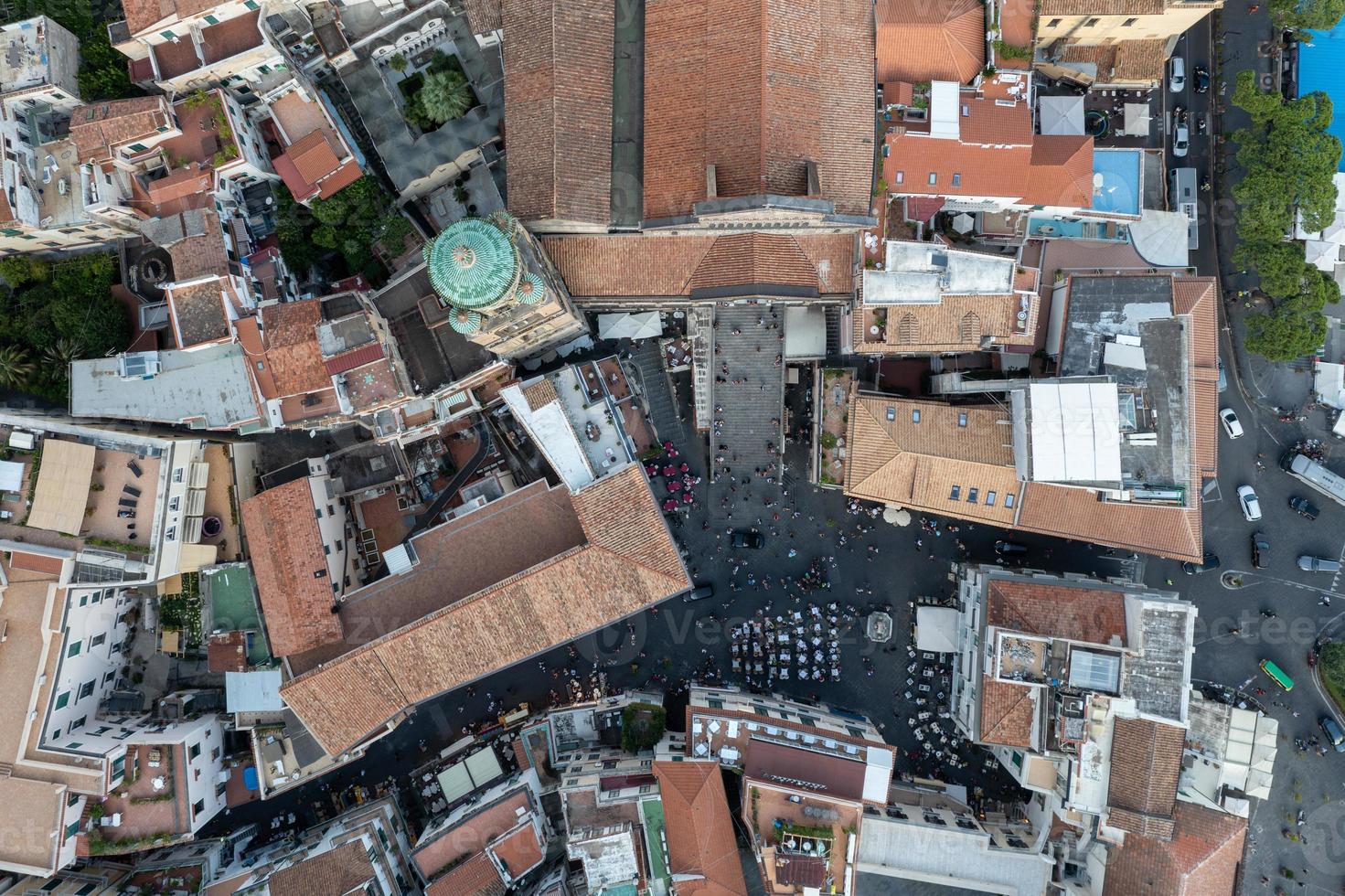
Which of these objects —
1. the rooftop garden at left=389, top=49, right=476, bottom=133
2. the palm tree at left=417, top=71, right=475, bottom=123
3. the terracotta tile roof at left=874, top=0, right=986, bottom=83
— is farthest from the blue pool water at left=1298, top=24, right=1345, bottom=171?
the palm tree at left=417, top=71, right=475, bottom=123

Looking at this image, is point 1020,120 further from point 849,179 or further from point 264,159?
point 264,159

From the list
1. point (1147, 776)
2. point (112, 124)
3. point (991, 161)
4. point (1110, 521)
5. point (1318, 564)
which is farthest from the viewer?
point (1318, 564)

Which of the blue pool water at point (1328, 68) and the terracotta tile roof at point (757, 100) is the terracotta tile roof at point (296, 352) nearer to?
the terracotta tile roof at point (757, 100)

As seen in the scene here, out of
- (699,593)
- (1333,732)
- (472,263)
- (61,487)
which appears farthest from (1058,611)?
(61,487)

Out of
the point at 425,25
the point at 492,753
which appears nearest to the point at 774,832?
the point at 492,753

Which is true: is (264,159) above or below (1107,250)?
above

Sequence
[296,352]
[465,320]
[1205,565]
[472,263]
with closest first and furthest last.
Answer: [472,263] < [465,320] < [296,352] < [1205,565]

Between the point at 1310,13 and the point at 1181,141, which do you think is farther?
the point at 1181,141

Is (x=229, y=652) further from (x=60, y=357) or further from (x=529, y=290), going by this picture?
(x=529, y=290)
